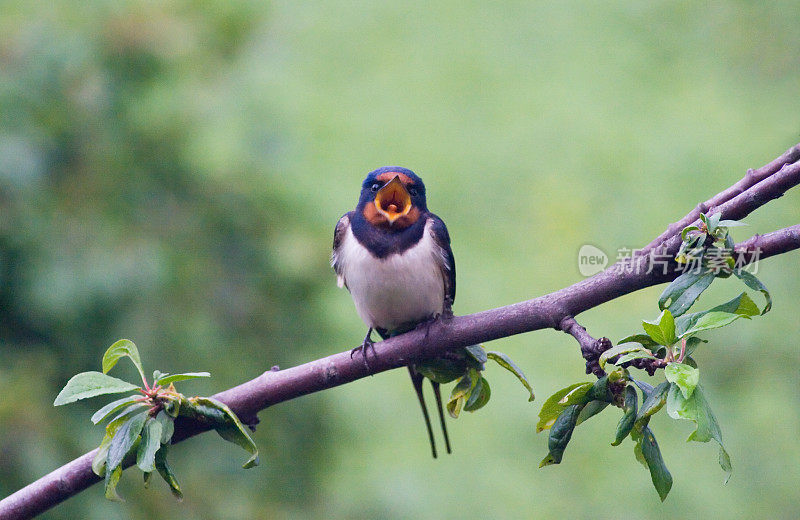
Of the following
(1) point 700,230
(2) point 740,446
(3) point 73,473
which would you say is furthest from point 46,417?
(2) point 740,446

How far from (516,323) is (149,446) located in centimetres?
64

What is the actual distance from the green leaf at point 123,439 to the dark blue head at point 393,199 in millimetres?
948

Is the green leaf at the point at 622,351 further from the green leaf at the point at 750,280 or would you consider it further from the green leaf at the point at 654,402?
the green leaf at the point at 750,280

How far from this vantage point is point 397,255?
2.25 meters

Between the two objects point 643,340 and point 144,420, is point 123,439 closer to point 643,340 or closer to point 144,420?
point 144,420

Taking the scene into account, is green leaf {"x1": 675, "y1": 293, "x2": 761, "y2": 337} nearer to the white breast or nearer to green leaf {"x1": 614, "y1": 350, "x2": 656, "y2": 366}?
green leaf {"x1": 614, "y1": 350, "x2": 656, "y2": 366}

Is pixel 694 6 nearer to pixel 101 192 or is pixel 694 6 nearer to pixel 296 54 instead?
pixel 296 54

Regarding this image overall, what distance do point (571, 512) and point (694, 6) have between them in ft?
11.2

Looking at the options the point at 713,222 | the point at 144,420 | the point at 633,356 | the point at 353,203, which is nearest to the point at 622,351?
the point at 633,356

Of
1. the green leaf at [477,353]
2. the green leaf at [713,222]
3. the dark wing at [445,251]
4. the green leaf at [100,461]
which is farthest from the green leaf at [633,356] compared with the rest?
the dark wing at [445,251]

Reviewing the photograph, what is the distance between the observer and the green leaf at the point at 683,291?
1351mm

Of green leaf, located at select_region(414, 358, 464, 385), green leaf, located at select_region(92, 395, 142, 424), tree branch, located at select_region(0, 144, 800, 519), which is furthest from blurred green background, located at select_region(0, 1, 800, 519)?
green leaf, located at select_region(414, 358, 464, 385)

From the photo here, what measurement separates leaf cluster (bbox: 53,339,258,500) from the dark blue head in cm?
89

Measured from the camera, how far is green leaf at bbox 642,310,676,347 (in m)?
1.28
